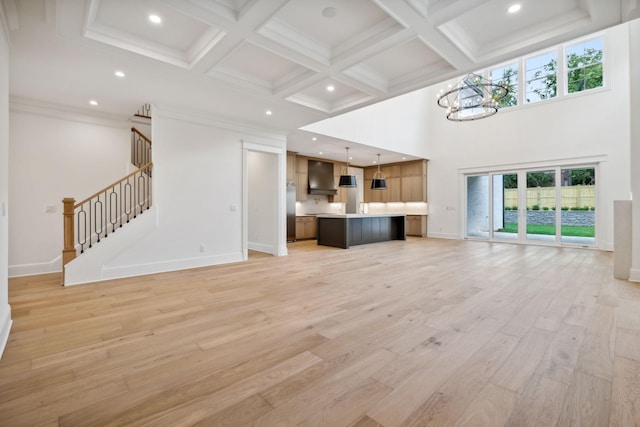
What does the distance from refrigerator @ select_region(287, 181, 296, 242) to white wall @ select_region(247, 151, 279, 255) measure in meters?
1.25

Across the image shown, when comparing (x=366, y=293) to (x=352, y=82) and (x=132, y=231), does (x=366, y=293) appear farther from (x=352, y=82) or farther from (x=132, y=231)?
(x=132, y=231)

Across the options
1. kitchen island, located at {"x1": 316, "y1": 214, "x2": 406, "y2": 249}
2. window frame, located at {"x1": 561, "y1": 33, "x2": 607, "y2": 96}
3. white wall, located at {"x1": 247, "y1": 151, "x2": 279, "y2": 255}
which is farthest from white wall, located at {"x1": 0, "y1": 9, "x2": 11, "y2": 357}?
window frame, located at {"x1": 561, "y1": 33, "x2": 607, "y2": 96}

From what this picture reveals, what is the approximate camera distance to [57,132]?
517cm

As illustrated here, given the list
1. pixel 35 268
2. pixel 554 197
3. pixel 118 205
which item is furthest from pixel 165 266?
pixel 554 197

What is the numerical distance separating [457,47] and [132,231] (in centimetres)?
565

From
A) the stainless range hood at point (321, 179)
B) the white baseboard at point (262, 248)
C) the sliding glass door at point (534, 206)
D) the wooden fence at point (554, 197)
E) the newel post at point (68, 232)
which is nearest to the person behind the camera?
the newel post at point (68, 232)

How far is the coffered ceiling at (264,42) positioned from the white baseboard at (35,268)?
114 inches

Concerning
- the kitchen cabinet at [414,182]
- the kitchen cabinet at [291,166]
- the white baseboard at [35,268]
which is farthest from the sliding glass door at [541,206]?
the white baseboard at [35,268]

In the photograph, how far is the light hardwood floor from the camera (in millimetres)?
1545

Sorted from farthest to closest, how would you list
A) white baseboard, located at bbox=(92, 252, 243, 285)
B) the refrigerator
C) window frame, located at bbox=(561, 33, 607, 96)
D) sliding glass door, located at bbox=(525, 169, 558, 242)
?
the refrigerator → sliding glass door, located at bbox=(525, 169, 558, 242) → window frame, located at bbox=(561, 33, 607, 96) → white baseboard, located at bbox=(92, 252, 243, 285)

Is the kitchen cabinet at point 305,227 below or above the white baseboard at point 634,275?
above

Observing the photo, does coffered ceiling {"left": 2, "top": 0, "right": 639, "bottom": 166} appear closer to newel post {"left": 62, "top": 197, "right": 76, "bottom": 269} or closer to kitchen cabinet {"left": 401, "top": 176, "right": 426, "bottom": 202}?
newel post {"left": 62, "top": 197, "right": 76, "bottom": 269}

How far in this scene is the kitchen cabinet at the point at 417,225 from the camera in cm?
1088

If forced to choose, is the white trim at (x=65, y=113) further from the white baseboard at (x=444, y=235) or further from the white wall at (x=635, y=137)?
the white baseboard at (x=444, y=235)
